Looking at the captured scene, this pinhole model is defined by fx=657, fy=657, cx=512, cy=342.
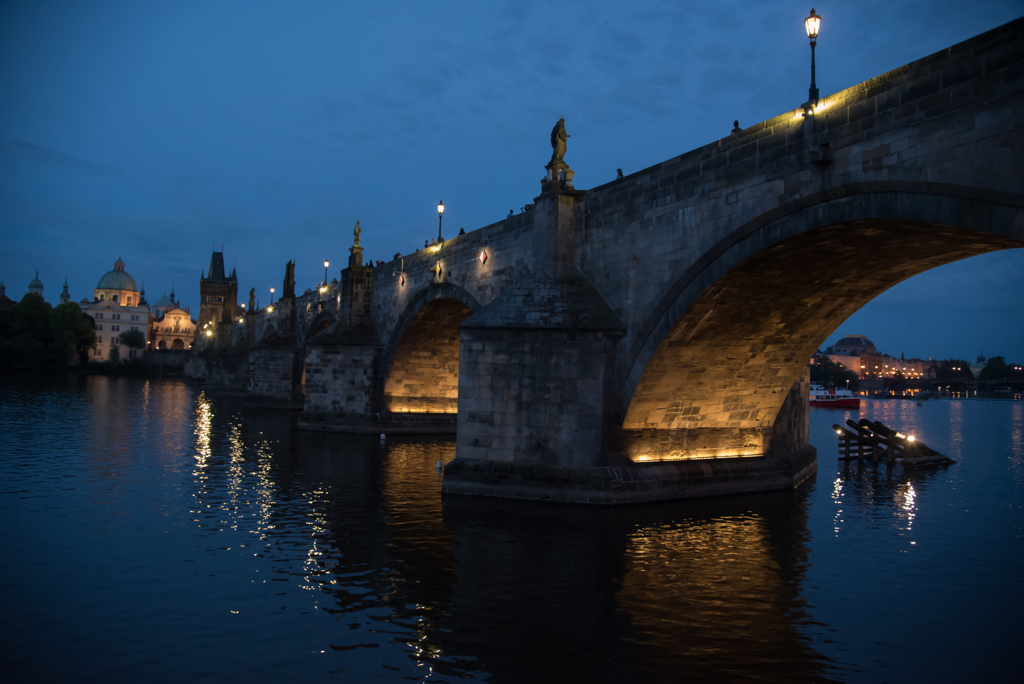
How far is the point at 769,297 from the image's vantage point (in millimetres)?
13602

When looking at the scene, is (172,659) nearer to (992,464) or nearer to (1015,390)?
(992,464)

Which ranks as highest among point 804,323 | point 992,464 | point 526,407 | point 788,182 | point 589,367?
point 788,182

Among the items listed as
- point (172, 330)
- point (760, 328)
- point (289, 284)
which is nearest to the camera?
point (760, 328)

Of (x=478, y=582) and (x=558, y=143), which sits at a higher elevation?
(x=558, y=143)

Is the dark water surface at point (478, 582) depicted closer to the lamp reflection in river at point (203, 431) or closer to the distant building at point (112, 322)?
the lamp reflection in river at point (203, 431)

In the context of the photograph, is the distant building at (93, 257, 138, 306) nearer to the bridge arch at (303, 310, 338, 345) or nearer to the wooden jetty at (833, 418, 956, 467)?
the bridge arch at (303, 310, 338, 345)

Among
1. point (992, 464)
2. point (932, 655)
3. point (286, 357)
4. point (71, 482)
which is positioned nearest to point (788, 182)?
point (932, 655)

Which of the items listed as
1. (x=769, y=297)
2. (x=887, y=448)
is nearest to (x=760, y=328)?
(x=769, y=297)

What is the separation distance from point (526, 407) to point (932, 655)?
8948 mm

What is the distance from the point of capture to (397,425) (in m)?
29.0

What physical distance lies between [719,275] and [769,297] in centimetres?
216

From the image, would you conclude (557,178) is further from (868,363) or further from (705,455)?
(868,363)

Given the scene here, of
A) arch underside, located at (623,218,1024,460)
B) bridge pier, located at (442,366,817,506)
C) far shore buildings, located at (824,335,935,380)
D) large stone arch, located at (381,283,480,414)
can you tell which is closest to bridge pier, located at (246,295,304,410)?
large stone arch, located at (381,283,480,414)

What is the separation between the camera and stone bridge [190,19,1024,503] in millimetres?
8461
